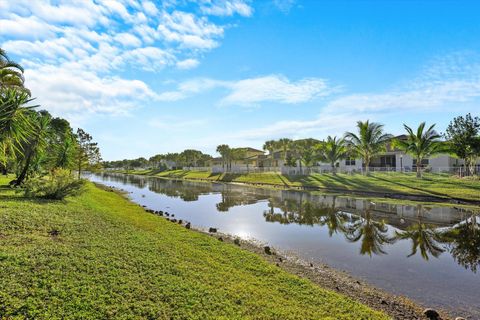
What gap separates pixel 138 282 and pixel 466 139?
121 ft

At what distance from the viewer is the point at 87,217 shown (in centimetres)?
1360

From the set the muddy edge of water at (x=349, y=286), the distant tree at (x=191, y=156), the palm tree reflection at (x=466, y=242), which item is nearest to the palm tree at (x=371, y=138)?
the palm tree reflection at (x=466, y=242)

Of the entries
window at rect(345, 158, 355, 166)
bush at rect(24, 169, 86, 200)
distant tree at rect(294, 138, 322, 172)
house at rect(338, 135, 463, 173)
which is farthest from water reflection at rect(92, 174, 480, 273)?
distant tree at rect(294, 138, 322, 172)

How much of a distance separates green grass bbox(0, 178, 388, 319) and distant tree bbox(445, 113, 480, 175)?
32840 millimetres

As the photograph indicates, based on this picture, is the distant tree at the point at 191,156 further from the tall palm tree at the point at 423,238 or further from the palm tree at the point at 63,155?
the tall palm tree at the point at 423,238

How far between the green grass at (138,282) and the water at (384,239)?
324 cm

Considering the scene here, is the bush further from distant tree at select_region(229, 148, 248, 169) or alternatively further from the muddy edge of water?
distant tree at select_region(229, 148, 248, 169)

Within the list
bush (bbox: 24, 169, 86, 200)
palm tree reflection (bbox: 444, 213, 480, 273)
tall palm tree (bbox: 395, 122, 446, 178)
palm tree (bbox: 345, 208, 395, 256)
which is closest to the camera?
palm tree reflection (bbox: 444, 213, 480, 273)

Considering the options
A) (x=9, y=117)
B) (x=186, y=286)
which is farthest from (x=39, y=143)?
(x=186, y=286)

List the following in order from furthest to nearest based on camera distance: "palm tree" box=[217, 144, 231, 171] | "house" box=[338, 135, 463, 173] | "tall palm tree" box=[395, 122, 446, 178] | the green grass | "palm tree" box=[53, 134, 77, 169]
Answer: "palm tree" box=[217, 144, 231, 171]
"house" box=[338, 135, 463, 173]
"tall palm tree" box=[395, 122, 446, 178]
"palm tree" box=[53, 134, 77, 169]
the green grass

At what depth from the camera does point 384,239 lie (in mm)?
14352

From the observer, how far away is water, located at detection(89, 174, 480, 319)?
886 centimetres

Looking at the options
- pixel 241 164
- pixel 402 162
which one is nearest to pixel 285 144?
pixel 241 164

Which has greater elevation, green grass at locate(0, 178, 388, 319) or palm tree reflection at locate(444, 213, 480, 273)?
green grass at locate(0, 178, 388, 319)
